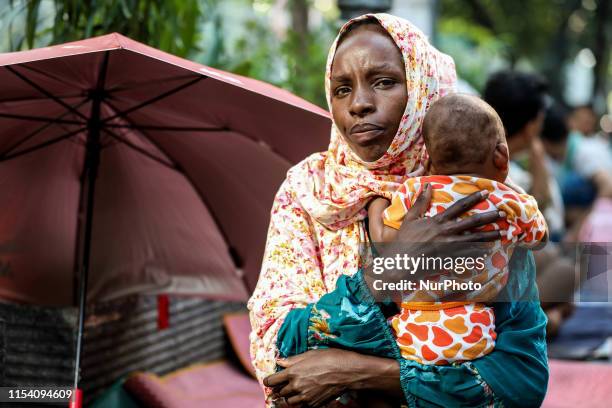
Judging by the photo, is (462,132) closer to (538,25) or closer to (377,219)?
(377,219)

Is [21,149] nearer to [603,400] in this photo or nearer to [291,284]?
[291,284]

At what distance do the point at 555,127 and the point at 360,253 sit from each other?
5282 mm

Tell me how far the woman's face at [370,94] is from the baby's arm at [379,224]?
159 millimetres

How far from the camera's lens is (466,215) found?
7.25 ft

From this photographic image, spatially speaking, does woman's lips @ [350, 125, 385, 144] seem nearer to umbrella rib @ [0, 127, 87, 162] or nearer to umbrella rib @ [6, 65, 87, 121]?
umbrella rib @ [6, 65, 87, 121]

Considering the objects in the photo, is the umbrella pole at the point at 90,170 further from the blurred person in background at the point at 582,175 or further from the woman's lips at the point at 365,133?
the blurred person in background at the point at 582,175

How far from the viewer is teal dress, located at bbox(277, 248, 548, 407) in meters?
2.15

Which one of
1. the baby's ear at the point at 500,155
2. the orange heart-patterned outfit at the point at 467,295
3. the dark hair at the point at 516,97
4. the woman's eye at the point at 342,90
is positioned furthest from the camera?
the dark hair at the point at 516,97

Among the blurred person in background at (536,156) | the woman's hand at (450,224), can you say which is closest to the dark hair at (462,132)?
the woman's hand at (450,224)

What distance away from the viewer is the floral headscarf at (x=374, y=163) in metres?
2.46

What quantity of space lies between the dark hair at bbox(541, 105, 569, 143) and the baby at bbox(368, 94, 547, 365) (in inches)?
204

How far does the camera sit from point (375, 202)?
7.89 ft

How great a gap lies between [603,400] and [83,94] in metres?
3.33

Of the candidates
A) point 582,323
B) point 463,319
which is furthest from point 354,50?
point 582,323
